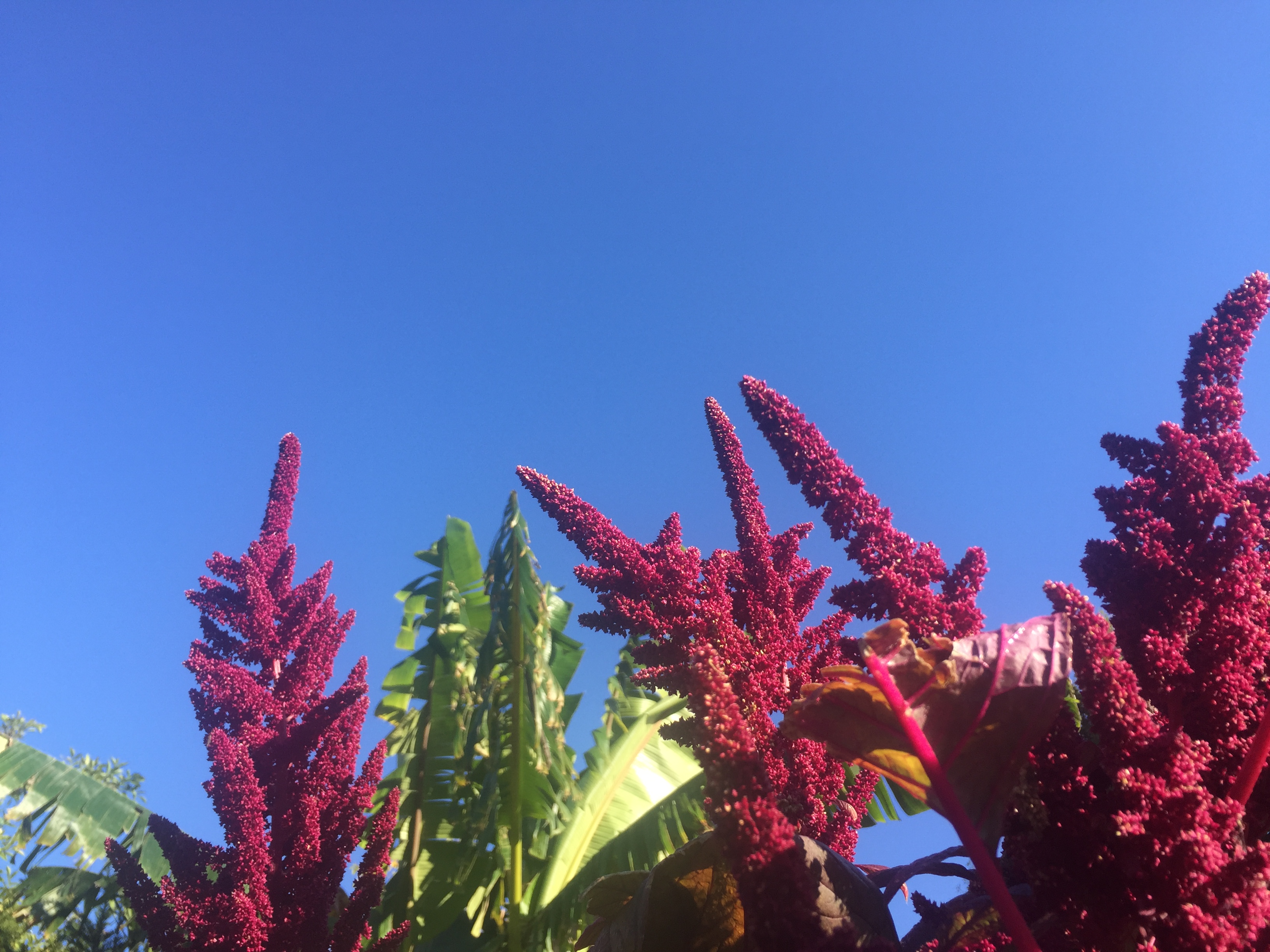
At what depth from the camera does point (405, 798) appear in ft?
14.3

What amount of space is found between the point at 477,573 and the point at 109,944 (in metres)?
4.09

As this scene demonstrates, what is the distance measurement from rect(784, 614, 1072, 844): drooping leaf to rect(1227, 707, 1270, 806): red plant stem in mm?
414

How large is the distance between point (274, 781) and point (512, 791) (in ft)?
4.98

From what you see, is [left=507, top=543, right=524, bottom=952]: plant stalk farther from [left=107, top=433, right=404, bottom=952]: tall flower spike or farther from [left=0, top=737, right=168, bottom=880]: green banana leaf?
[left=0, top=737, right=168, bottom=880]: green banana leaf

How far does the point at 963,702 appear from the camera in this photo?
1362 millimetres

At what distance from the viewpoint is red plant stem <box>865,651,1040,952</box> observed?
127 centimetres

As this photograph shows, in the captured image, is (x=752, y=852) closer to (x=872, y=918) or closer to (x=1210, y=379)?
(x=872, y=918)

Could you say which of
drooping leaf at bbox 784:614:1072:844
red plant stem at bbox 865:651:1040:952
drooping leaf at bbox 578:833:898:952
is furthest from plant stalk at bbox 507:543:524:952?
red plant stem at bbox 865:651:1040:952

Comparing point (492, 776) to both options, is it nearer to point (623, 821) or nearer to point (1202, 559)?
point (623, 821)

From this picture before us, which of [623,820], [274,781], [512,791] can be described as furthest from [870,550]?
[274,781]

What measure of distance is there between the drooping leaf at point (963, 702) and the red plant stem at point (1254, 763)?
41 centimetres

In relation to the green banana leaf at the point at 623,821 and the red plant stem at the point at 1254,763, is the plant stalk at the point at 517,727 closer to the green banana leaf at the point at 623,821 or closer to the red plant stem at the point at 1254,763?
the green banana leaf at the point at 623,821

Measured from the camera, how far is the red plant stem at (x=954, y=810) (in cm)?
127

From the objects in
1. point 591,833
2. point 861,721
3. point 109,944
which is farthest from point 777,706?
point 109,944
